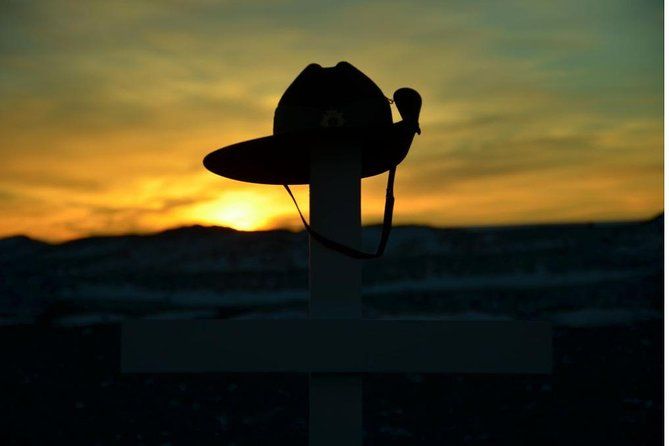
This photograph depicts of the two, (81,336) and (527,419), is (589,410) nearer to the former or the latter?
(527,419)

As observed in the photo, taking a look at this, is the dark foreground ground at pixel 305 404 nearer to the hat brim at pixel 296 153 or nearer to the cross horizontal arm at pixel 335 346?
the hat brim at pixel 296 153

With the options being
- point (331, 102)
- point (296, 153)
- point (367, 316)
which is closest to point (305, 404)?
point (367, 316)

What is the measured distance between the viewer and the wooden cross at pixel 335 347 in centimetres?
446

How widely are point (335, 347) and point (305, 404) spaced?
6.28 m

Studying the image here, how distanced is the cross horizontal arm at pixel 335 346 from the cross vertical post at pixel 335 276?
110 millimetres

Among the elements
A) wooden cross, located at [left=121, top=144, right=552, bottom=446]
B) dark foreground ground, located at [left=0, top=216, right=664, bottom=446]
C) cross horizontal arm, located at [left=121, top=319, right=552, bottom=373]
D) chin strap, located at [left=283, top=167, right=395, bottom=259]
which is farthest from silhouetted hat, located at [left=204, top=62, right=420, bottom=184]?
dark foreground ground, located at [left=0, top=216, right=664, bottom=446]

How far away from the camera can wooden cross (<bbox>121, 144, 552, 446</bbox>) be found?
14.6 feet

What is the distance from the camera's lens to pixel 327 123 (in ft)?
14.9

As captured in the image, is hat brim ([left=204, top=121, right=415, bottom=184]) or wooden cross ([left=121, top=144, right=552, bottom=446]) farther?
hat brim ([left=204, top=121, right=415, bottom=184])

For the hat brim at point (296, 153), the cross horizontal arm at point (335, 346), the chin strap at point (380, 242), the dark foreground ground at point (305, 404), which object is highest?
the hat brim at point (296, 153)

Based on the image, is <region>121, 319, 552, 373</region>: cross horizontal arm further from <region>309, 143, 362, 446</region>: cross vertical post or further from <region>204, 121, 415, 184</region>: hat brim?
<region>204, 121, 415, 184</region>: hat brim

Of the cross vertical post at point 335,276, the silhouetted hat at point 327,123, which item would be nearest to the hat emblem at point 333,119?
the silhouetted hat at point 327,123

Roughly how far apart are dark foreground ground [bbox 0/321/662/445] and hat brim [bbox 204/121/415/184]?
4913 mm

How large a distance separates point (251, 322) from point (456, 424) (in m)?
6.01
